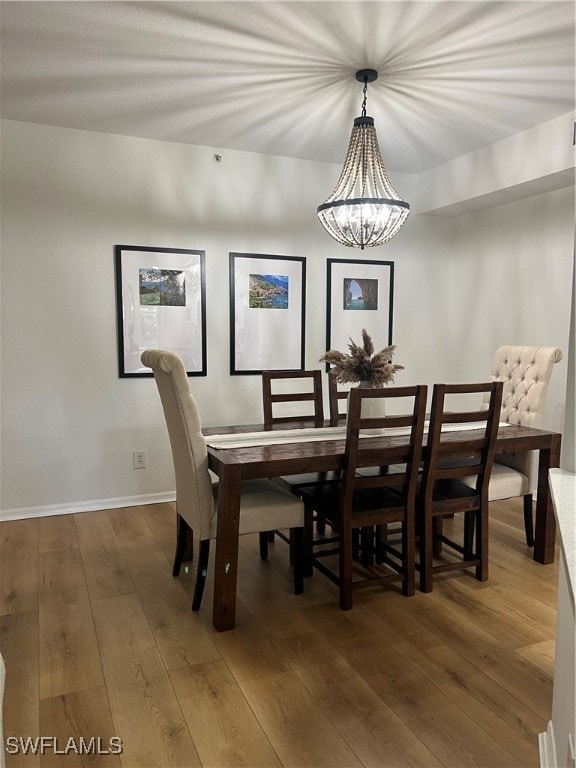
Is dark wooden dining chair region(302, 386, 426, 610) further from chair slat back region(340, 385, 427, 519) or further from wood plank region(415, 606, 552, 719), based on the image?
wood plank region(415, 606, 552, 719)

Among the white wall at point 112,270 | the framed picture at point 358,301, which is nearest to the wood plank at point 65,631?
the white wall at point 112,270

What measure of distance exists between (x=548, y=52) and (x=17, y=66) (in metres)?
2.55

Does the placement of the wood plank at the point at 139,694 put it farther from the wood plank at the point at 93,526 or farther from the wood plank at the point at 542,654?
the wood plank at the point at 542,654

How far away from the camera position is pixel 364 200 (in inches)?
114

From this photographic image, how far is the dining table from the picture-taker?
95.9 inches

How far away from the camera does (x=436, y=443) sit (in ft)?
9.00

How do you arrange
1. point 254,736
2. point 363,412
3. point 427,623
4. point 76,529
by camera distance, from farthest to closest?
point 76,529
point 363,412
point 427,623
point 254,736

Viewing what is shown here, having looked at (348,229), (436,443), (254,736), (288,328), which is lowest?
(254,736)

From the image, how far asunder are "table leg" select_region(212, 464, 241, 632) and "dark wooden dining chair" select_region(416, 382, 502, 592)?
97 cm

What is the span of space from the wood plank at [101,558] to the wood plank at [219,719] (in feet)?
2.62

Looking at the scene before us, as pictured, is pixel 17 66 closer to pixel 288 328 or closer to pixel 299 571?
pixel 288 328

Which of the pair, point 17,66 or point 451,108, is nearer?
point 17,66

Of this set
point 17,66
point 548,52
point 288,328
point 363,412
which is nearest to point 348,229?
point 363,412

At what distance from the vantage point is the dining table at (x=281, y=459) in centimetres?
244
